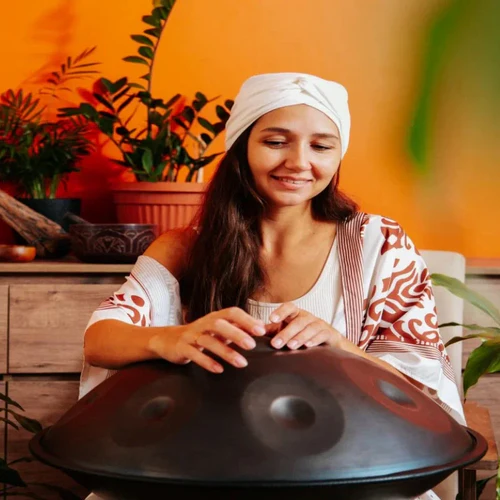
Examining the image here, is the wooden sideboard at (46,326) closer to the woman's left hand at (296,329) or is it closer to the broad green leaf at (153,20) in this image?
the broad green leaf at (153,20)

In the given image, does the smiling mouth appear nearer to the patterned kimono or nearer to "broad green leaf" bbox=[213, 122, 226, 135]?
the patterned kimono

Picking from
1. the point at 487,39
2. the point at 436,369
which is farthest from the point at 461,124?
the point at 436,369

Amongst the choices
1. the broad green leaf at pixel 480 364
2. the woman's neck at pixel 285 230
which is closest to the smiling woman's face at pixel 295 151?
the woman's neck at pixel 285 230


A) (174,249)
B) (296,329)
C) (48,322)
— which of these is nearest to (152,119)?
(48,322)

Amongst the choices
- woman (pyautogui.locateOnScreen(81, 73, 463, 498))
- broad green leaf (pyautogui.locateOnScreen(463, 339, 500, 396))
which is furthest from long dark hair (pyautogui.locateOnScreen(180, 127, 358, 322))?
broad green leaf (pyautogui.locateOnScreen(463, 339, 500, 396))

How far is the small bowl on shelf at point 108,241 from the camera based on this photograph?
2150 mm

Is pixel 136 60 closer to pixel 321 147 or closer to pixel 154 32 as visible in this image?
pixel 154 32

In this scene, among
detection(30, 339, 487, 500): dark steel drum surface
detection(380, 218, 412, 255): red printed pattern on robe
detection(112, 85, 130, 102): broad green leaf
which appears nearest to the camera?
detection(30, 339, 487, 500): dark steel drum surface

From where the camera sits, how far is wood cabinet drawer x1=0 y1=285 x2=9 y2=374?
7.06ft

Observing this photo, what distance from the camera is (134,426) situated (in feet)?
3.06

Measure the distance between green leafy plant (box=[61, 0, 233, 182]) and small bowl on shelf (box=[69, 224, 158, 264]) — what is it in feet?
0.63

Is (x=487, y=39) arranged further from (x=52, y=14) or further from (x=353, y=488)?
(x=353, y=488)

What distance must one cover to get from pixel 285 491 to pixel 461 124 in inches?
66.3

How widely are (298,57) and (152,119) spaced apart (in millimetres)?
452
